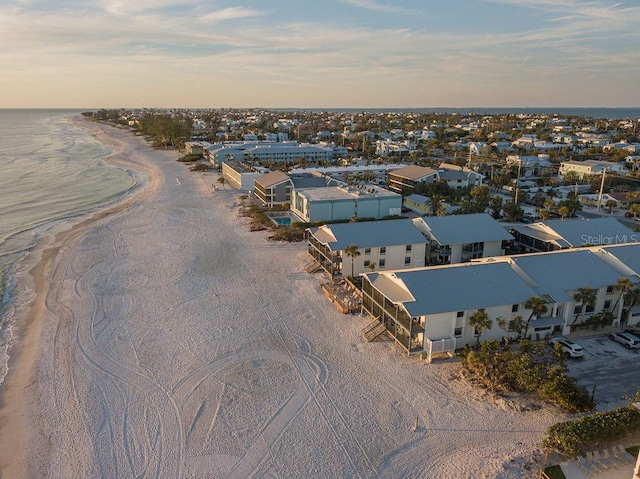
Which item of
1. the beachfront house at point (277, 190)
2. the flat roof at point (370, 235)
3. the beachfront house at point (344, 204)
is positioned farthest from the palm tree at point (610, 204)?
the beachfront house at point (277, 190)

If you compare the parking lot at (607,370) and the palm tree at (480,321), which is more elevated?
the palm tree at (480,321)

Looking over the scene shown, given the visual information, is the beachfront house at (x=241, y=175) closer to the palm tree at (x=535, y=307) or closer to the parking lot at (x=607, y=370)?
the palm tree at (x=535, y=307)

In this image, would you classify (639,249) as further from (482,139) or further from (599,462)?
(482,139)

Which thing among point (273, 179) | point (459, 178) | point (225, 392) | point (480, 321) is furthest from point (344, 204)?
point (225, 392)

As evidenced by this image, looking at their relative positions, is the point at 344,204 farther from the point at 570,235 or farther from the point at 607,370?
the point at 607,370

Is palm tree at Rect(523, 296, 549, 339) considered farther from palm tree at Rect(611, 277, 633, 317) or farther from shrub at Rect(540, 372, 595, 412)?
palm tree at Rect(611, 277, 633, 317)

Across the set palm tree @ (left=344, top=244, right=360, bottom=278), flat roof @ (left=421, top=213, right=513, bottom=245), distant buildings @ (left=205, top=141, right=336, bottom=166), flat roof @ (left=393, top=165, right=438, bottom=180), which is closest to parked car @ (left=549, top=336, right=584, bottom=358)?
flat roof @ (left=421, top=213, right=513, bottom=245)
